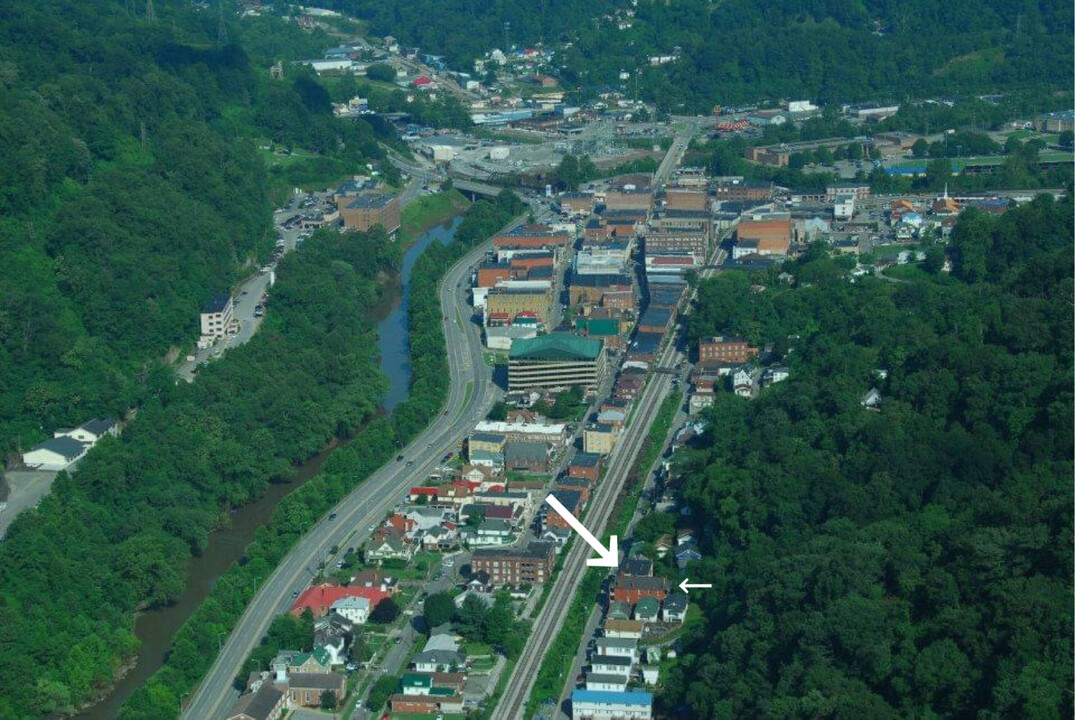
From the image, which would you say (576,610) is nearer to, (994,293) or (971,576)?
(971,576)

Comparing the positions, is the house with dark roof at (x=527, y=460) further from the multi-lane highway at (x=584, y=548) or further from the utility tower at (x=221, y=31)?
the utility tower at (x=221, y=31)

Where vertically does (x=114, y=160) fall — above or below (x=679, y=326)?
above

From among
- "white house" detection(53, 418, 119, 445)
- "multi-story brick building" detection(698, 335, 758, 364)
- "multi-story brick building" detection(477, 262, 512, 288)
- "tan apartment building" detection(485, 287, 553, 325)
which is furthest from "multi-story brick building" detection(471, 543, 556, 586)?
"multi-story brick building" detection(477, 262, 512, 288)

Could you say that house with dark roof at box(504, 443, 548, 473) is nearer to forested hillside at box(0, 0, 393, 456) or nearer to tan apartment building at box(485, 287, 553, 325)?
forested hillside at box(0, 0, 393, 456)

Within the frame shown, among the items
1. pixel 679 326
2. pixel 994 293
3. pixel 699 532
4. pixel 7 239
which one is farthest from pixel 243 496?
pixel 994 293

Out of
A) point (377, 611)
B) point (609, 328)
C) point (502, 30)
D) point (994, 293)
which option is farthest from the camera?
point (502, 30)

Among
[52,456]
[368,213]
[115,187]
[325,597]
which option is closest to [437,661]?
[325,597]

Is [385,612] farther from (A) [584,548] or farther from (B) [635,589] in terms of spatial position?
(A) [584,548]
